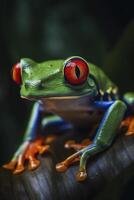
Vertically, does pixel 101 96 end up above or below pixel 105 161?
above

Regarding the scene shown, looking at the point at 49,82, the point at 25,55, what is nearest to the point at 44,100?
the point at 49,82

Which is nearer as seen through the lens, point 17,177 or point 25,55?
point 17,177

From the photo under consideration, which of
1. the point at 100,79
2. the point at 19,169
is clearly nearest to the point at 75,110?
the point at 100,79

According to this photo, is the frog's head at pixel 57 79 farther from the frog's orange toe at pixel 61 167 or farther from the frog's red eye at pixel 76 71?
the frog's orange toe at pixel 61 167

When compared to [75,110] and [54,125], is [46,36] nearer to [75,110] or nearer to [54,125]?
[54,125]

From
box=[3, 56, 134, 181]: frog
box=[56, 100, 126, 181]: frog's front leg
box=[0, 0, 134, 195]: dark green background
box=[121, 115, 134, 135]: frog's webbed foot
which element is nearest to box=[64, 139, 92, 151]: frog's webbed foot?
box=[3, 56, 134, 181]: frog

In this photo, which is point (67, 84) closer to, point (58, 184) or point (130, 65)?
point (58, 184)

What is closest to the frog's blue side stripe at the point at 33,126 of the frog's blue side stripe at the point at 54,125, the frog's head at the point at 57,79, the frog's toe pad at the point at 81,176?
the frog's blue side stripe at the point at 54,125
